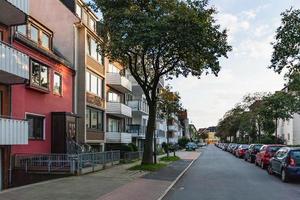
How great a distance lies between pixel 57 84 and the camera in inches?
1185

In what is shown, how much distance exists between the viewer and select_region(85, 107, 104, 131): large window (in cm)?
3595

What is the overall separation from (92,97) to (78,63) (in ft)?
11.6

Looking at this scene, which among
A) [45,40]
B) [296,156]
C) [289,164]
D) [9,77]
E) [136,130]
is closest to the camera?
[9,77]

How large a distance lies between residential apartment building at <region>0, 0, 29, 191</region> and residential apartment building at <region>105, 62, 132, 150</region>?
18.4 meters

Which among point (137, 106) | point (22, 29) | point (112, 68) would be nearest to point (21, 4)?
point (22, 29)

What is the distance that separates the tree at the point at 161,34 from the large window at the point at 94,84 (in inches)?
170

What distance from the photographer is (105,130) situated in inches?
1610

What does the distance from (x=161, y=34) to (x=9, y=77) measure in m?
9.56

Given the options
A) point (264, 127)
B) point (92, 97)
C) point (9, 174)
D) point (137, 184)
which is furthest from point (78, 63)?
point (264, 127)

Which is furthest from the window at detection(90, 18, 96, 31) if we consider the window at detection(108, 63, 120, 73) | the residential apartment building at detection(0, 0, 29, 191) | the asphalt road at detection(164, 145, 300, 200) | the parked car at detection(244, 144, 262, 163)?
the asphalt road at detection(164, 145, 300, 200)

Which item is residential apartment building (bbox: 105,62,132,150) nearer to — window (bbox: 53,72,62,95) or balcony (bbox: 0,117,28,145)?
window (bbox: 53,72,62,95)

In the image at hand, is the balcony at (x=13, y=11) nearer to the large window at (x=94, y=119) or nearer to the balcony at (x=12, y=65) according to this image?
the balcony at (x=12, y=65)

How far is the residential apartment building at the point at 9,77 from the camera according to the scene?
1883 cm

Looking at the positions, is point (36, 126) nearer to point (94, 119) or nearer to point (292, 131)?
point (94, 119)
